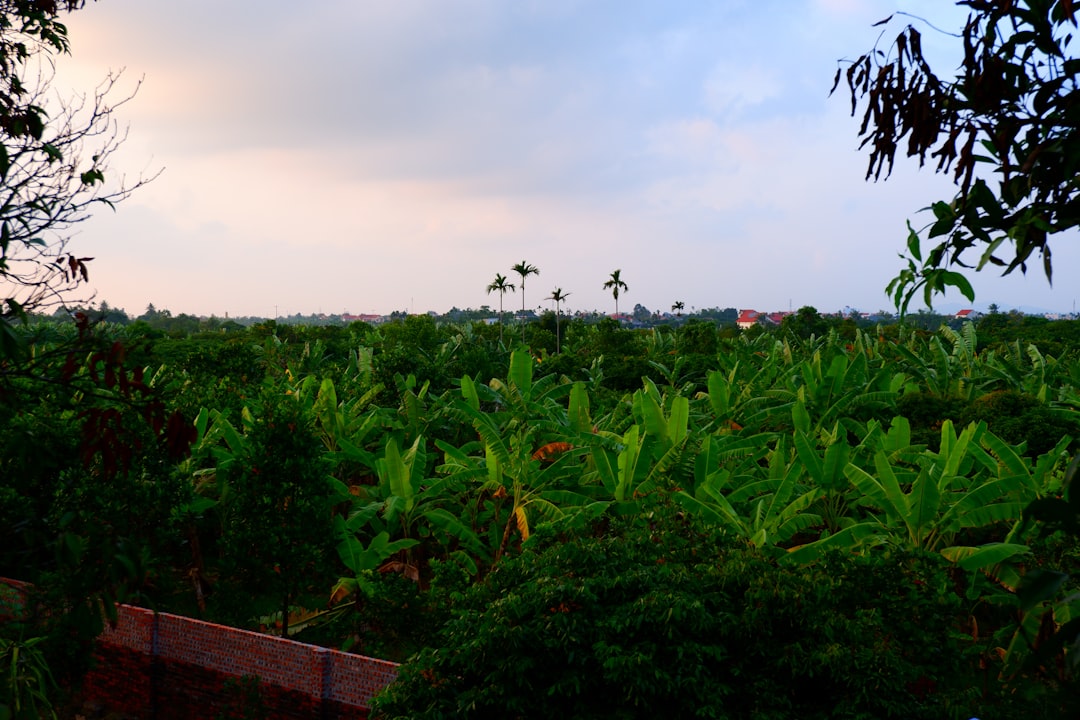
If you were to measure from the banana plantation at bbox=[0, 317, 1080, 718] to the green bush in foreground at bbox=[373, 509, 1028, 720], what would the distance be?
0.08ft

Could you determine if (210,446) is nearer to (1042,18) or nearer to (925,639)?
(925,639)

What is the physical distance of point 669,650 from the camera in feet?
18.8

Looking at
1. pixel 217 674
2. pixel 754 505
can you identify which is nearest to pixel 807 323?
pixel 754 505

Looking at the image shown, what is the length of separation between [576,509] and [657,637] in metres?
3.48

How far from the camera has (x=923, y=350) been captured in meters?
22.4

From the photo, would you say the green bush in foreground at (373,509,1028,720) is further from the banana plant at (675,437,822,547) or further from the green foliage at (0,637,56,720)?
the green foliage at (0,637,56,720)

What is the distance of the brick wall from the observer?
351 inches

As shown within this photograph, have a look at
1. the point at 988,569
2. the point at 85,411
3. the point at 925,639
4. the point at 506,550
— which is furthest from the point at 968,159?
the point at 506,550

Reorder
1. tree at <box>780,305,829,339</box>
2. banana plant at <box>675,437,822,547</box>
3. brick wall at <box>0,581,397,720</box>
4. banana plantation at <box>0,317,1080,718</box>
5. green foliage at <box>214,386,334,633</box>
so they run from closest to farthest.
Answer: banana plantation at <box>0,317,1080,718</box>
banana plant at <box>675,437,822,547</box>
brick wall at <box>0,581,397,720</box>
green foliage at <box>214,386,334,633</box>
tree at <box>780,305,829,339</box>

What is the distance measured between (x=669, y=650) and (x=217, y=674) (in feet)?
20.5

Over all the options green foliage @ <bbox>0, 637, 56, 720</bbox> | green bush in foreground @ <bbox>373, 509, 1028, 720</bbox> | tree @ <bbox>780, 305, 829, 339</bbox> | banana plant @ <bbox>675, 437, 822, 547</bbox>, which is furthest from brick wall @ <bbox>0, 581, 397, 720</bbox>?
tree @ <bbox>780, 305, 829, 339</bbox>

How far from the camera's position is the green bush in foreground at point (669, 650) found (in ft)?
18.4

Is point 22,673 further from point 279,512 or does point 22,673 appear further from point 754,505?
point 754,505

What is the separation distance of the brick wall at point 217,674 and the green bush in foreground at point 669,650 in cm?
272
